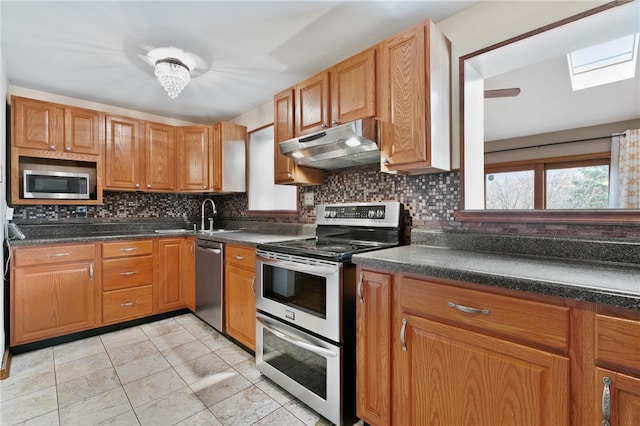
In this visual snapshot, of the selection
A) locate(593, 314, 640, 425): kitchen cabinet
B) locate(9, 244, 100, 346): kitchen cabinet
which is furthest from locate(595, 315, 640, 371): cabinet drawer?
locate(9, 244, 100, 346): kitchen cabinet

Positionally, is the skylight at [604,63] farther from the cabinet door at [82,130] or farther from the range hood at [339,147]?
the cabinet door at [82,130]

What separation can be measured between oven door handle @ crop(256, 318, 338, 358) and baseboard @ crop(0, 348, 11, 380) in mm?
1714

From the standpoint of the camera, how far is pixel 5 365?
206 centimetres

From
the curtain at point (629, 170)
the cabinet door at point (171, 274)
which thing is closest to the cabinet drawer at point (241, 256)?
the cabinet door at point (171, 274)

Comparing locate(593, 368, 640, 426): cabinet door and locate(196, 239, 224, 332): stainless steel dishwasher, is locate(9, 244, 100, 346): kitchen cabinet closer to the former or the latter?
locate(196, 239, 224, 332): stainless steel dishwasher

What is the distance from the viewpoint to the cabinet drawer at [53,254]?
7.49 ft

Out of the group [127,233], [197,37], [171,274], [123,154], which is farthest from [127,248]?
[197,37]

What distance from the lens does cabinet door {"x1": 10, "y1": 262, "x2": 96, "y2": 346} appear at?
7.50 feet

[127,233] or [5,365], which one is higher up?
[127,233]

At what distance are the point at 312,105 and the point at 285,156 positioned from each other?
1.52 feet

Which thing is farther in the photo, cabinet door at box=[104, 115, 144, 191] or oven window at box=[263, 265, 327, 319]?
cabinet door at box=[104, 115, 144, 191]

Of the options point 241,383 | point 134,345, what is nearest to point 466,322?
point 241,383

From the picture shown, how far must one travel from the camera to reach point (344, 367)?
1504 millimetres

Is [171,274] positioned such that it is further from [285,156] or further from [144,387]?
[285,156]
